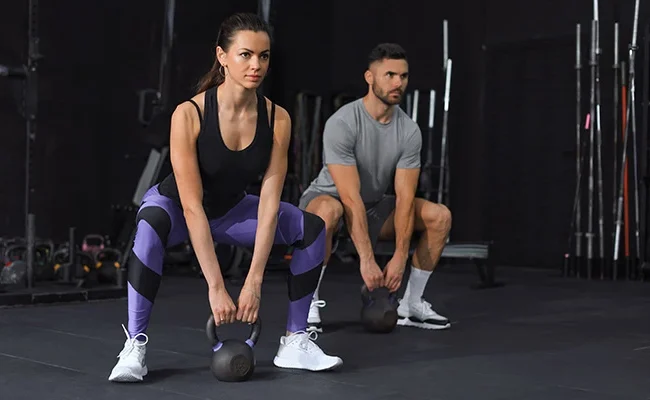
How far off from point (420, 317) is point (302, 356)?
3.55ft

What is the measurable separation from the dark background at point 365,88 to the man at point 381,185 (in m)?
2.33

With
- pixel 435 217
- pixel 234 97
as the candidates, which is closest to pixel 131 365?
pixel 234 97

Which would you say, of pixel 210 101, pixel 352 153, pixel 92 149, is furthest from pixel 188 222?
pixel 92 149

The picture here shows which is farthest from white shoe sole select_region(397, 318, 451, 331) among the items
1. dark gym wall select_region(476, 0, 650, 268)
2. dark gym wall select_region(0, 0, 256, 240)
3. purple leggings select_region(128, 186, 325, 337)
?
dark gym wall select_region(0, 0, 256, 240)

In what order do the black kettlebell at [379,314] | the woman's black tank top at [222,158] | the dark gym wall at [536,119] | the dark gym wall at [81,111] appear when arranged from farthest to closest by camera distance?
the dark gym wall at [536,119]
the dark gym wall at [81,111]
the black kettlebell at [379,314]
the woman's black tank top at [222,158]

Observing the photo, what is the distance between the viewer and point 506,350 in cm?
295

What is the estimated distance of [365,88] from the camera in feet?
24.5

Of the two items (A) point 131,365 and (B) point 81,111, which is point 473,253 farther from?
(A) point 131,365

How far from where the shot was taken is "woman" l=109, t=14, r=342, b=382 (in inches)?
92.0

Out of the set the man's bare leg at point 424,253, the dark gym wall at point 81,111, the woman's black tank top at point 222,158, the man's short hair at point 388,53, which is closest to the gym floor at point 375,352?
the man's bare leg at point 424,253

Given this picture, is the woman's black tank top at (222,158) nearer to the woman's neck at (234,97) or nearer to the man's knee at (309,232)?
the woman's neck at (234,97)

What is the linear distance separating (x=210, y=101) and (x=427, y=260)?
139 centimetres

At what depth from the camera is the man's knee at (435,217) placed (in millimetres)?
3453

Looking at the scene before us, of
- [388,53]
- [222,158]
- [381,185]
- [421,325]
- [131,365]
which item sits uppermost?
[388,53]
